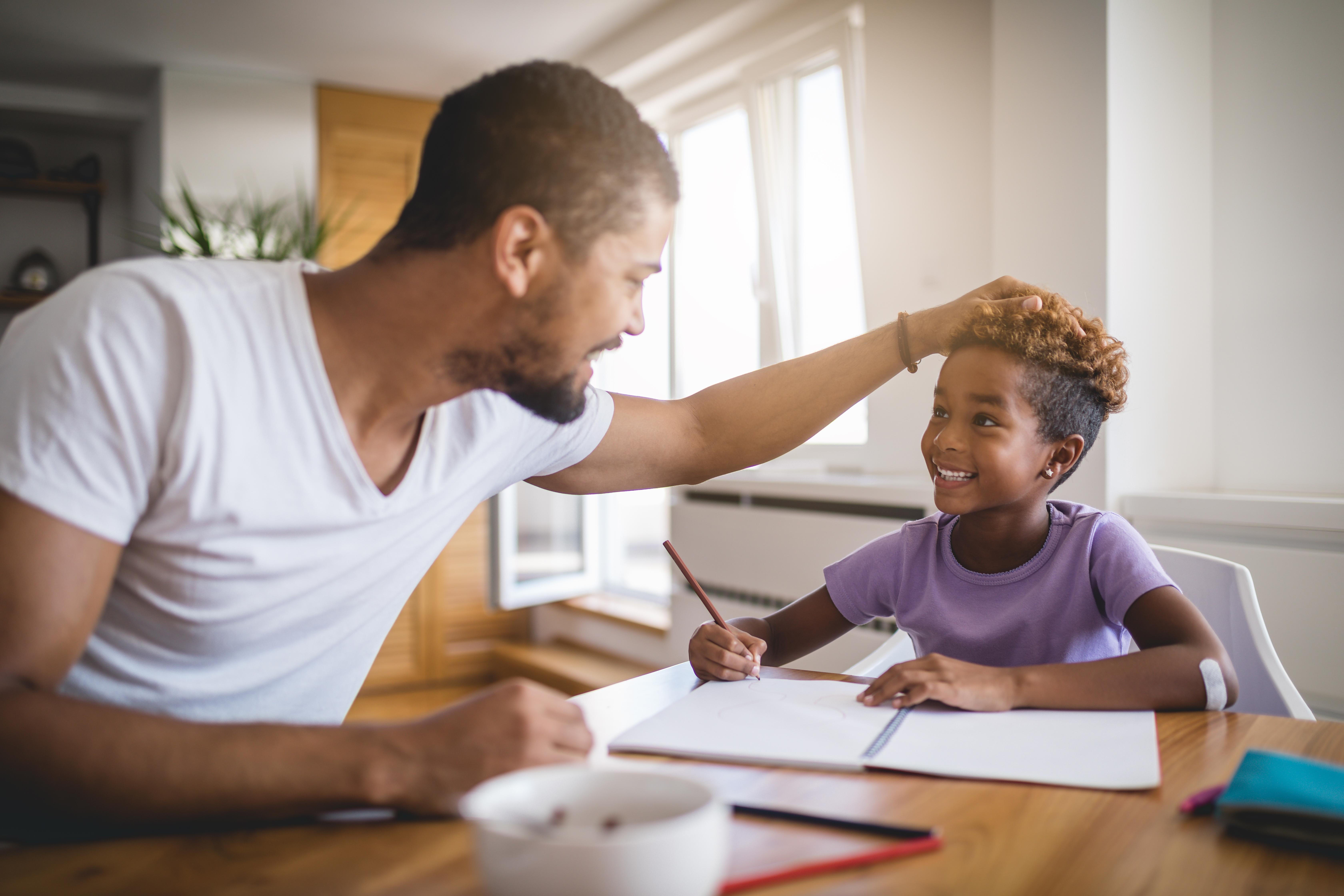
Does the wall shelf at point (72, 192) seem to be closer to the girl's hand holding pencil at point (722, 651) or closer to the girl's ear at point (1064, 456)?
the girl's hand holding pencil at point (722, 651)

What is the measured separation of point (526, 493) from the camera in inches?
160

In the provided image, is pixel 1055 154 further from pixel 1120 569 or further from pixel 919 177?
pixel 1120 569

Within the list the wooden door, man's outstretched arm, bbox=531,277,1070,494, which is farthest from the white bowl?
the wooden door

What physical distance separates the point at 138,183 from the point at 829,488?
4.02 metres

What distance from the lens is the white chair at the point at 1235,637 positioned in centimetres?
109

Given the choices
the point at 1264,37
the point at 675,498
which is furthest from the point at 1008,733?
the point at 675,498

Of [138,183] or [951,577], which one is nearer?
[951,577]

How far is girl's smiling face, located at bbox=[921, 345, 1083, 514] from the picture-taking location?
121 cm

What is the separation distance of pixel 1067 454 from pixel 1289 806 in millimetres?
750

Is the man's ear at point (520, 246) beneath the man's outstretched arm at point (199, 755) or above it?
above

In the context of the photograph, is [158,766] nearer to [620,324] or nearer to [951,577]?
[620,324]

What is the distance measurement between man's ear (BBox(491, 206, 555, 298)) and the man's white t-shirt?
191 mm

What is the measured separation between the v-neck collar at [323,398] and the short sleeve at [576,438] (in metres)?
0.27

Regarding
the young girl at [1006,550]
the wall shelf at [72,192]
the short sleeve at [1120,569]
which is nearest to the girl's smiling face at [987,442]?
the young girl at [1006,550]
